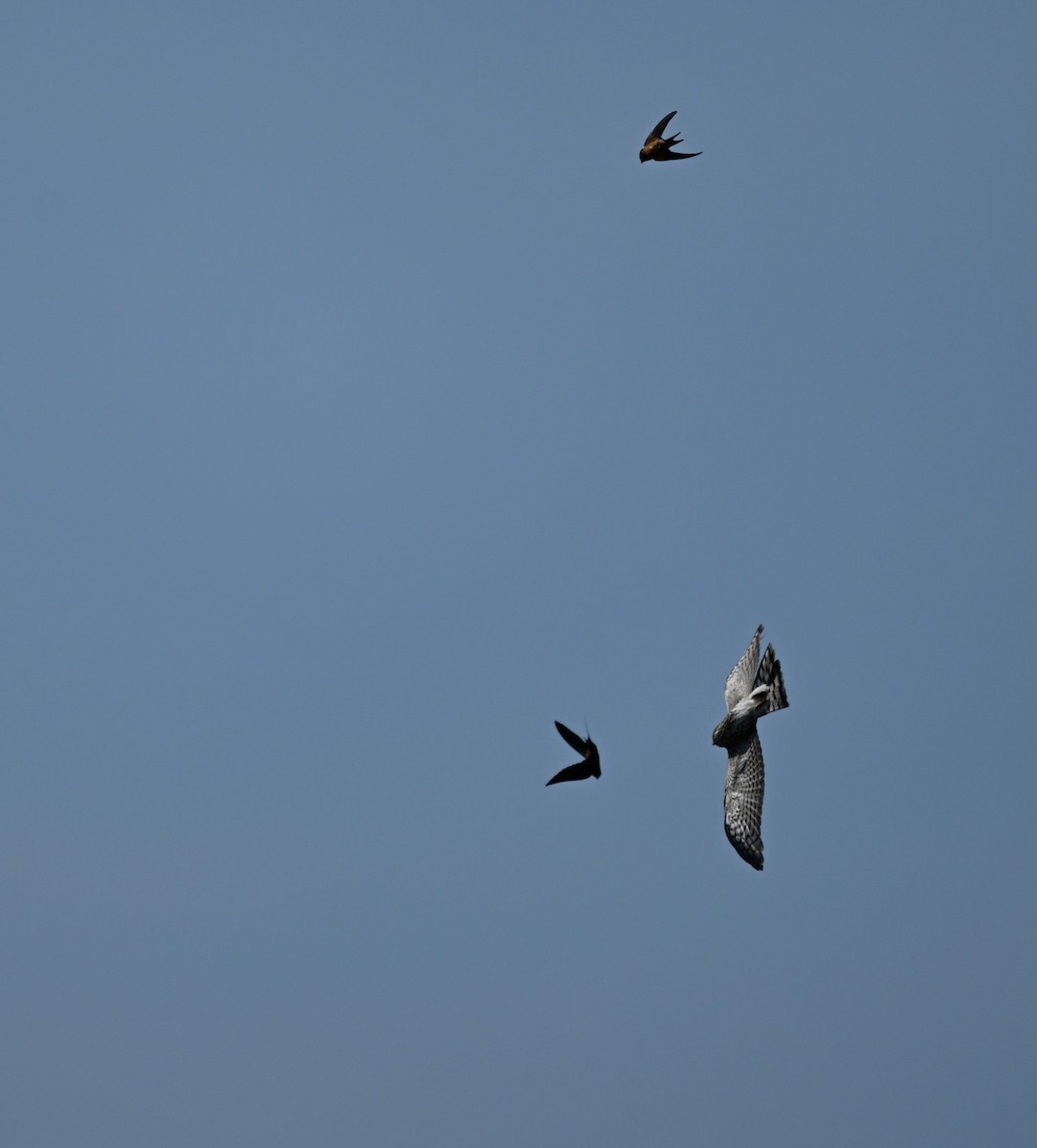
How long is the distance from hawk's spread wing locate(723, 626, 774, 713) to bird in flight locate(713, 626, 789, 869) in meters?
0.21

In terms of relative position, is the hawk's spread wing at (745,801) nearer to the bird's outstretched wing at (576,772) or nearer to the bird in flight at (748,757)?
the bird in flight at (748,757)

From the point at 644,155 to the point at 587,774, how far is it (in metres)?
18.2

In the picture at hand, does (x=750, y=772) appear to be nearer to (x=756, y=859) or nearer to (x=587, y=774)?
(x=756, y=859)

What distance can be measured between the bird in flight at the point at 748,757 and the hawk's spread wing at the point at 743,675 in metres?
0.21

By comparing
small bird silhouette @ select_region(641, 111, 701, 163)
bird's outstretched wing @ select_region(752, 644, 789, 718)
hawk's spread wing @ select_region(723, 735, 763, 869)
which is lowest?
hawk's spread wing @ select_region(723, 735, 763, 869)

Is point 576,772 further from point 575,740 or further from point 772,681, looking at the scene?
point 772,681

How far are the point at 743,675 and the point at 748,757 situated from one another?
357cm

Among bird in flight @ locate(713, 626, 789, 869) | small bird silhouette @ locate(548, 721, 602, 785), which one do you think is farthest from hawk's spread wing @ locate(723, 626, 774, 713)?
small bird silhouette @ locate(548, 721, 602, 785)

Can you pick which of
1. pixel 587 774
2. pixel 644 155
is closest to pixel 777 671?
pixel 587 774

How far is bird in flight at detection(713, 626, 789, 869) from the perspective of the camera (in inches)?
1663

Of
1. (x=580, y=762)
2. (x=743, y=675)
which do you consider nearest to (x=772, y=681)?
(x=743, y=675)

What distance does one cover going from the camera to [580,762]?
119 feet

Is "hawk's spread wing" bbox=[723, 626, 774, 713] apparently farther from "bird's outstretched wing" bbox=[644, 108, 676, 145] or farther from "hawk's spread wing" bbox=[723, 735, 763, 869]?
"bird's outstretched wing" bbox=[644, 108, 676, 145]

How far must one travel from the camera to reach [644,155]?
129ft
